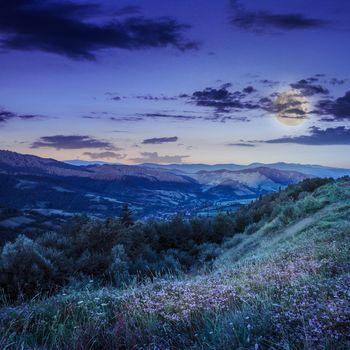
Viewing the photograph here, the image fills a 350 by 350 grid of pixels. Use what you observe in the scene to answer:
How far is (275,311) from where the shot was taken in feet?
13.9

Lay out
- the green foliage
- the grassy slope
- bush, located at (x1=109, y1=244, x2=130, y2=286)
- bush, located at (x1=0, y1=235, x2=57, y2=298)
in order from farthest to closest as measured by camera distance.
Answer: bush, located at (x1=109, y1=244, x2=130, y2=286) → the green foliage → bush, located at (x1=0, y1=235, x2=57, y2=298) → the grassy slope

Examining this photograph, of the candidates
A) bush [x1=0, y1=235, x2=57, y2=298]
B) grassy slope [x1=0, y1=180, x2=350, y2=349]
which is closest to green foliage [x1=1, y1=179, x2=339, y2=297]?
bush [x1=0, y1=235, x2=57, y2=298]

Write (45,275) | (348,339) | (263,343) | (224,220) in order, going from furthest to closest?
(224,220) < (45,275) < (263,343) < (348,339)

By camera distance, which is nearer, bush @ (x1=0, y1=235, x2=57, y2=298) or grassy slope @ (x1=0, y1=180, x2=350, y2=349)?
grassy slope @ (x1=0, y1=180, x2=350, y2=349)

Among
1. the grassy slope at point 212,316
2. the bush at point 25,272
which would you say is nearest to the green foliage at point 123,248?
the bush at point 25,272

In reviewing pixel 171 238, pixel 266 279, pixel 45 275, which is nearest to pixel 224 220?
pixel 171 238

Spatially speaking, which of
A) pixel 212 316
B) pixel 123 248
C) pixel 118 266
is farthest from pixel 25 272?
pixel 212 316

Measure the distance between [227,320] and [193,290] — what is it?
6.54 feet

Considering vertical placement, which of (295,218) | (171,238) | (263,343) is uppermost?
(263,343)

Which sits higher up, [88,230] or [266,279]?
[266,279]

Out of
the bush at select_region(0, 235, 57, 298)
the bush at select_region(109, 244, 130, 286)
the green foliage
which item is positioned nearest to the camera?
the bush at select_region(0, 235, 57, 298)

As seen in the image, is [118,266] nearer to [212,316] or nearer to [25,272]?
[25,272]

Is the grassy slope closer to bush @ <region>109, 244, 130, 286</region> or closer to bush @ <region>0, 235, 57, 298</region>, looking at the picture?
bush @ <region>0, 235, 57, 298</region>

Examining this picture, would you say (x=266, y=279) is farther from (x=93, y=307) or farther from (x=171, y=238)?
(x=171, y=238)
